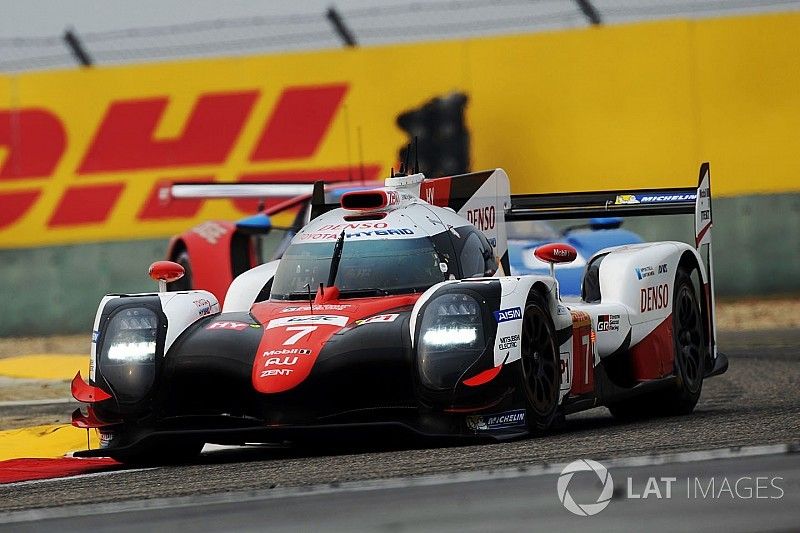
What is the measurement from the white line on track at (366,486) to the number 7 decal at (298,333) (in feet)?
6.02

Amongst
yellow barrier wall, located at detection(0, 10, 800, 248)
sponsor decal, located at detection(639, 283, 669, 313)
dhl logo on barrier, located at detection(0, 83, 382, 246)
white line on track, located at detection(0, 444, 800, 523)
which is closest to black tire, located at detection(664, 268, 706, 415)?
sponsor decal, located at detection(639, 283, 669, 313)

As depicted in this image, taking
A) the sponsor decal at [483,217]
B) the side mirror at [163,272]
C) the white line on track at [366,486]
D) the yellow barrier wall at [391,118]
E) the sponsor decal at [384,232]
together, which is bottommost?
the white line on track at [366,486]

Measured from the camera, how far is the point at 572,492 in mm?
5254

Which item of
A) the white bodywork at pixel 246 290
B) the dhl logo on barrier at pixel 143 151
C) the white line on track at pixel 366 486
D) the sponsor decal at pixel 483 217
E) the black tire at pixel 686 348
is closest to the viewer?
the white line on track at pixel 366 486

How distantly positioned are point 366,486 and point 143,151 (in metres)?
14.2

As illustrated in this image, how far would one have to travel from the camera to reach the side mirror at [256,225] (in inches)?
586

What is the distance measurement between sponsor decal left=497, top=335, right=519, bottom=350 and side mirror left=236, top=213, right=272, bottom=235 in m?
7.22

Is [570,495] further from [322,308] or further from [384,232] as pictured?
[384,232]

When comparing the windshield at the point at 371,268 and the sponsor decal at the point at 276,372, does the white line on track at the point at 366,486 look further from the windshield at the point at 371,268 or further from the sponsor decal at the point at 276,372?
the windshield at the point at 371,268

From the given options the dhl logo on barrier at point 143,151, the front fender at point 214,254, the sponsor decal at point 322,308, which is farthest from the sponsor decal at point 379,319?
the dhl logo on barrier at point 143,151

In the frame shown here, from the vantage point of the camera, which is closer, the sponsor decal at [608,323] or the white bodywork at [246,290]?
the sponsor decal at [608,323]

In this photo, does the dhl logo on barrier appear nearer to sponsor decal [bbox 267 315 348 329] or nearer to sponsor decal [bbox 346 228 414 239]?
sponsor decal [bbox 346 228 414 239]

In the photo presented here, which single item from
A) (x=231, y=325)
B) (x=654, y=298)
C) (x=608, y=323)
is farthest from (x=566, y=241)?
(x=231, y=325)

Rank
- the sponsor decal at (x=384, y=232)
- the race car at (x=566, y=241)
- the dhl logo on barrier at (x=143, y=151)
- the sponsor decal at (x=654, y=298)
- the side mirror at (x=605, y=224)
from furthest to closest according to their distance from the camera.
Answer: the dhl logo on barrier at (x=143, y=151)
the side mirror at (x=605, y=224)
the race car at (x=566, y=241)
the sponsor decal at (x=654, y=298)
the sponsor decal at (x=384, y=232)
